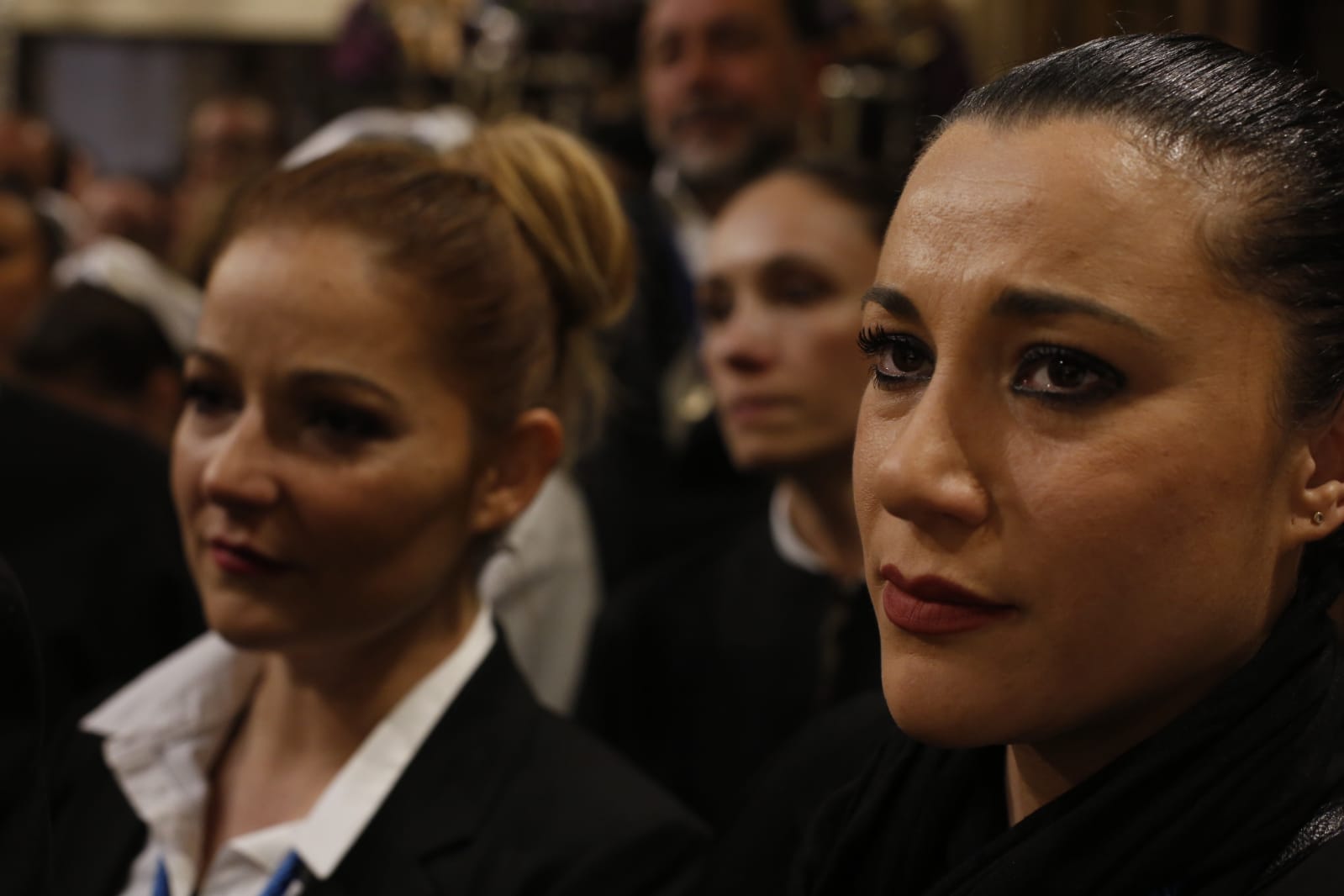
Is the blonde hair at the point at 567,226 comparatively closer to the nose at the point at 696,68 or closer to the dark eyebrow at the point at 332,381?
the dark eyebrow at the point at 332,381

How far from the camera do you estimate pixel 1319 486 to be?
111 centimetres

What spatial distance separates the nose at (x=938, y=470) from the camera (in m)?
1.08

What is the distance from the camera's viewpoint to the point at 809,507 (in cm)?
257

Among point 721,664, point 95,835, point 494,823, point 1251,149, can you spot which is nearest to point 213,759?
point 95,835

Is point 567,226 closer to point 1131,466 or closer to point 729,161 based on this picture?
point 1131,466

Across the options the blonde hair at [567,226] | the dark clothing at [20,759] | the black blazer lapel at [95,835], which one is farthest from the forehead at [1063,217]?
the black blazer lapel at [95,835]

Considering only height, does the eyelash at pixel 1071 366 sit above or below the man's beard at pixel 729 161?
above

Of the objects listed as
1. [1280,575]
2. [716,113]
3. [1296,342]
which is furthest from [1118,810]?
[716,113]

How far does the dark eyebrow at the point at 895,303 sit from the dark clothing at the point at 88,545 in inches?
59.6

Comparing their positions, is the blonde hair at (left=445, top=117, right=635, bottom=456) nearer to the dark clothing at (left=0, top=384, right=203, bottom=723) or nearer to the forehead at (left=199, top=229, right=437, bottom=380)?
the forehead at (left=199, top=229, right=437, bottom=380)

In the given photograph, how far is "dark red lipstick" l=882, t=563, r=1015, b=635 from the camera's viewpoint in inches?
42.9

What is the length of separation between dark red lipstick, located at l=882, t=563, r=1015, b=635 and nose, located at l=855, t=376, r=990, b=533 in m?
0.04

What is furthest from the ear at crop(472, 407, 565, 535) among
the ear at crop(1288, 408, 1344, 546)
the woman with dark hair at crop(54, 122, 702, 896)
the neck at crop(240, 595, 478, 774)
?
the ear at crop(1288, 408, 1344, 546)

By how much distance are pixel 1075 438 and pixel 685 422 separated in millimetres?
1984
